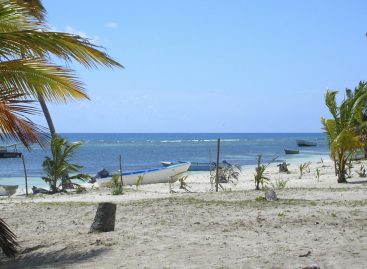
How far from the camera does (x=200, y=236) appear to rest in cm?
717

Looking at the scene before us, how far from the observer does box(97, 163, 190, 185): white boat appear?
77.8 feet

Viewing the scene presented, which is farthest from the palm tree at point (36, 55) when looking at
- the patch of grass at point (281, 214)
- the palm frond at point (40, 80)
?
the patch of grass at point (281, 214)

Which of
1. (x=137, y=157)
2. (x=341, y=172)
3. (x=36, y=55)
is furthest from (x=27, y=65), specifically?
(x=137, y=157)

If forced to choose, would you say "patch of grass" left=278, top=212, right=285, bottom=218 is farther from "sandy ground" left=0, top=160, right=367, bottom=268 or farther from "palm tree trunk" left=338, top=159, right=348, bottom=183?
"palm tree trunk" left=338, top=159, right=348, bottom=183

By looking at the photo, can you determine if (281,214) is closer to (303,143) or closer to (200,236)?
(200,236)

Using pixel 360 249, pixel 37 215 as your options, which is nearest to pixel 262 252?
pixel 360 249

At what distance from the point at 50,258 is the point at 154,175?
1878 cm

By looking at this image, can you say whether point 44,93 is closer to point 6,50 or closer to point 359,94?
point 6,50

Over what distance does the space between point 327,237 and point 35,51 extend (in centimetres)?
437

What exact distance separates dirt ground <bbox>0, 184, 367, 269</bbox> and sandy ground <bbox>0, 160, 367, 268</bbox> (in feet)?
0.04

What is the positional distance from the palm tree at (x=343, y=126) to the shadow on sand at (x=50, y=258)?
38.5 ft

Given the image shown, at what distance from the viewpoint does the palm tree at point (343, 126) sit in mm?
16547

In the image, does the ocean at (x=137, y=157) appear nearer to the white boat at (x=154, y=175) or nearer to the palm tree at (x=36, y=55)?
the white boat at (x=154, y=175)

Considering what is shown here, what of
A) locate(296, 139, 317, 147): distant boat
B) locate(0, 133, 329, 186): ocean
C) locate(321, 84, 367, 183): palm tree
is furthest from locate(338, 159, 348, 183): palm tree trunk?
locate(296, 139, 317, 147): distant boat
